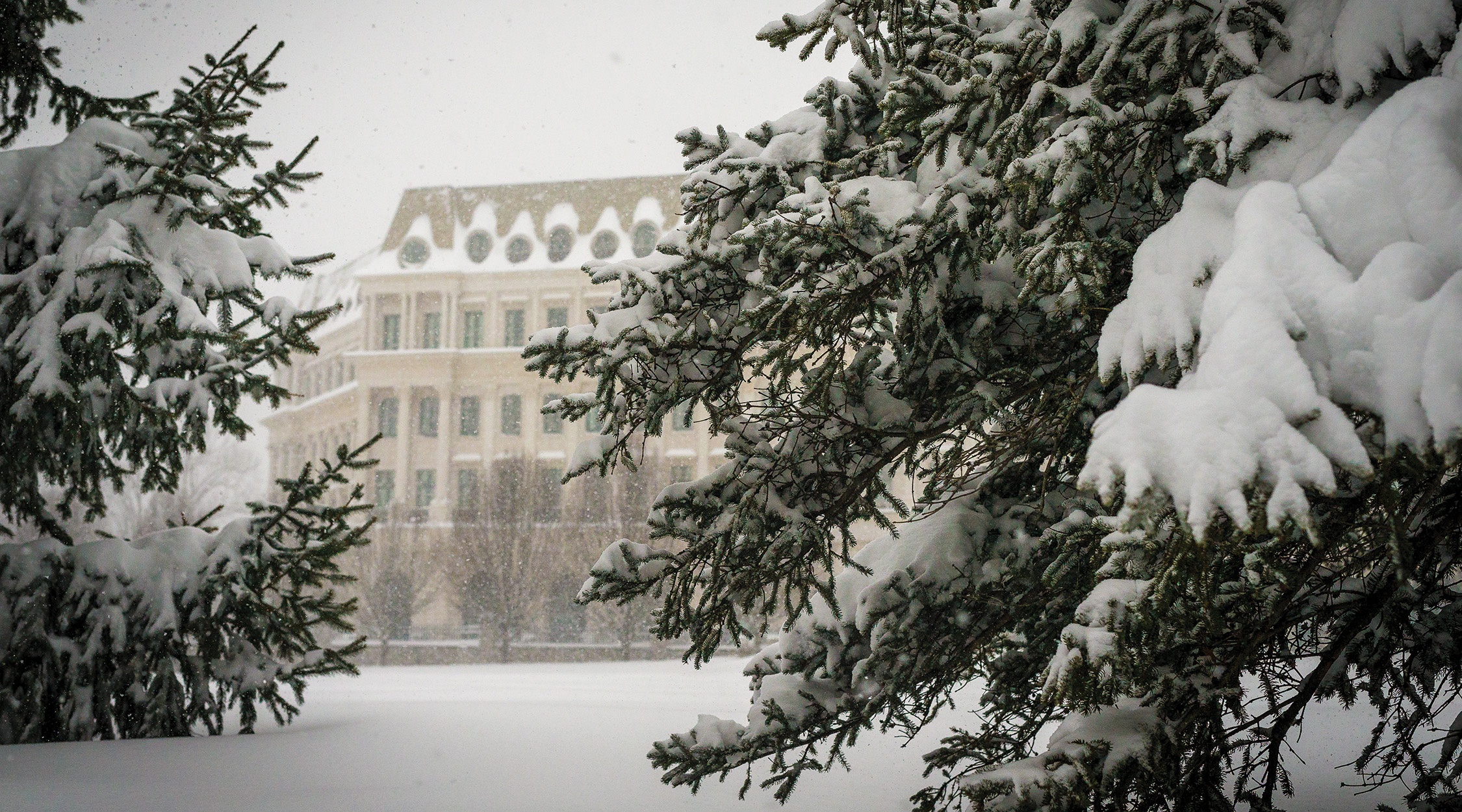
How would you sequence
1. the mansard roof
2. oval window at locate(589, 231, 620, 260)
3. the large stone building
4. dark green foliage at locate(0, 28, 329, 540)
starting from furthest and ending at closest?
the mansard roof
oval window at locate(589, 231, 620, 260)
the large stone building
dark green foliage at locate(0, 28, 329, 540)

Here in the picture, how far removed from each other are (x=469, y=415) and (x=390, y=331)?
5366mm

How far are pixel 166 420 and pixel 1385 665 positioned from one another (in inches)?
313

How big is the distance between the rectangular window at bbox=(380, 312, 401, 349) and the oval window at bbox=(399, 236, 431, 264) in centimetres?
271

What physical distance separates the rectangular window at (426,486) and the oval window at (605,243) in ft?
41.2

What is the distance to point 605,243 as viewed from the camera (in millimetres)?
44625

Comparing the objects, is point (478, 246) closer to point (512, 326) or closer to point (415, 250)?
point (415, 250)

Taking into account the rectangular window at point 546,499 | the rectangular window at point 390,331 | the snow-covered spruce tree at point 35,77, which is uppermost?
the rectangular window at point 390,331

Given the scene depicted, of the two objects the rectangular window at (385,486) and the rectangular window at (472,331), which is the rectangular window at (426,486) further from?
the rectangular window at (472,331)

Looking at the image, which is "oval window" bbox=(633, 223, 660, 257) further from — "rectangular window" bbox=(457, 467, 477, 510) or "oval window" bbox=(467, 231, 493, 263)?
"rectangular window" bbox=(457, 467, 477, 510)

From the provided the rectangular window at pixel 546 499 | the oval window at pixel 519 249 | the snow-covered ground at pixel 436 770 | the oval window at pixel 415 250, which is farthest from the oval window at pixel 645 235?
the snow-covered ground at pixel 436 770

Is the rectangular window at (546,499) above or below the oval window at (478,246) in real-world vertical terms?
below

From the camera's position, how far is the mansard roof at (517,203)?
45.4 metres

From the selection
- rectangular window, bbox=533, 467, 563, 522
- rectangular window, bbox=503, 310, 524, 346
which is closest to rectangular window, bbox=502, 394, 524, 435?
rectangular window, bbox=503, 310, 524, 346

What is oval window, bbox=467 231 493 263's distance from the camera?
45031mm
